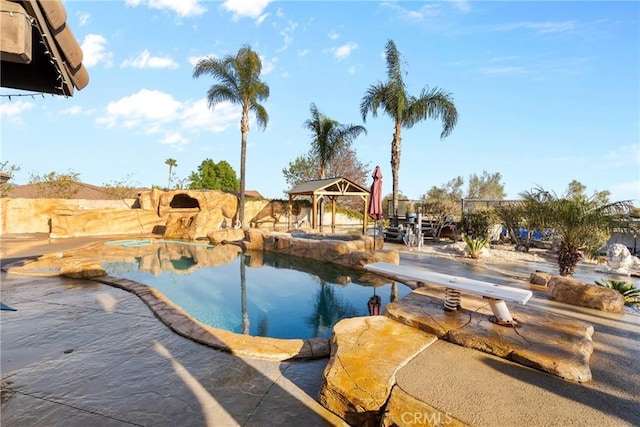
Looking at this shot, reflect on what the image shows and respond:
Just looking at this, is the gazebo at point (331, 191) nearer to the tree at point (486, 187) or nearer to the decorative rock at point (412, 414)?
the decorative rock at point (412, 414)

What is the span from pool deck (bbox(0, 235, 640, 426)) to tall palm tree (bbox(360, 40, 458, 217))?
503 inches

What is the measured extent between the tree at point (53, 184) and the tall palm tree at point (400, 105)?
21561 millimetres

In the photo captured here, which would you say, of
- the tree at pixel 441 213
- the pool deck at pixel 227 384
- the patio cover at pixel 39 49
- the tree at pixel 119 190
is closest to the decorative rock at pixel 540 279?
the pool deck at pixel 227 384

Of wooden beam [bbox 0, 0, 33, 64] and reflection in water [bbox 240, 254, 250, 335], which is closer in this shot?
wooden beam [bbox 0, 0, 33, 64]

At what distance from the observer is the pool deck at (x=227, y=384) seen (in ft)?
7.60

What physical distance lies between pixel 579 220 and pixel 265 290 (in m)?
7.08

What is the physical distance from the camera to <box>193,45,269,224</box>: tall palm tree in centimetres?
1752

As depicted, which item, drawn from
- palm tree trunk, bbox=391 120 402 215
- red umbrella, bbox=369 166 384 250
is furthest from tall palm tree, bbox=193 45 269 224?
red umbrella, bbox=369 166 384 250

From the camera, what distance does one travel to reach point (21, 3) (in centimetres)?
172

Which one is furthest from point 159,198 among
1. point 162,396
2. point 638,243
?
point 638,243

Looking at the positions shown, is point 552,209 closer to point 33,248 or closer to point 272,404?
point 272,404

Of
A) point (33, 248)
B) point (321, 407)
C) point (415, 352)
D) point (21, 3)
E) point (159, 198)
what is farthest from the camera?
point (159, 198)

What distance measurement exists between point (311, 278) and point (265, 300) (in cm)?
204

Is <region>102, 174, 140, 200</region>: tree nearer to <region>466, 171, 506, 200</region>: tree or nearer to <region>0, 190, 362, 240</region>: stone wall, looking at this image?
<region>0, 190, 362, 240</region>: stone wall
